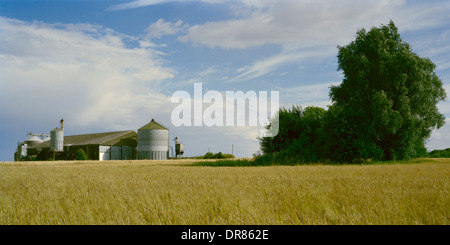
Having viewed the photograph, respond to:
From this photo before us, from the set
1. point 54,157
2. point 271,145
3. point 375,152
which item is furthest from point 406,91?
point 54,157

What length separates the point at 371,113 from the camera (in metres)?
31.3

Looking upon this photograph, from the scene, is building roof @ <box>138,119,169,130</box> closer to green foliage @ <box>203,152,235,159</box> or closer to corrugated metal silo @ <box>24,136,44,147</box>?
green foliage @ <box>203,152,235,159</box>

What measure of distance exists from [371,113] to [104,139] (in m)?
56.5

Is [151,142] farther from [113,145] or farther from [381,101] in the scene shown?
[381,101]

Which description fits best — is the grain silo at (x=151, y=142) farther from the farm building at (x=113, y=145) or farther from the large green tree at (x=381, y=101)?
the large green tree at (x=381, y=101)

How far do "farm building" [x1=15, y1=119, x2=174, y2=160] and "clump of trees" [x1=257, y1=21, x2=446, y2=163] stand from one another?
36.8 m

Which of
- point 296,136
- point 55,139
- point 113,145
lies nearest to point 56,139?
point 55,139

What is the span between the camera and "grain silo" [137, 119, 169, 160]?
217 feet

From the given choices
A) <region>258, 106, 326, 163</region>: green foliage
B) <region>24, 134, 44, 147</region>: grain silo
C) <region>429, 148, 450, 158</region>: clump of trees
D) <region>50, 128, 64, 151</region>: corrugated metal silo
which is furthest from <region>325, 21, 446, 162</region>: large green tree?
<region>24, 134, 44, 147</region>: grain silo

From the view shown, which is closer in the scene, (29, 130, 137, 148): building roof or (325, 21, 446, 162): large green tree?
(325, 21, 446, 162): large green tree

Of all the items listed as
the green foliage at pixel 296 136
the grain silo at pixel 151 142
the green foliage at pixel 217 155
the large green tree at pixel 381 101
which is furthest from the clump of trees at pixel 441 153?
the grain silo at pixel 151 142

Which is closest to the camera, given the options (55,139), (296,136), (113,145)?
Result: (296,136)

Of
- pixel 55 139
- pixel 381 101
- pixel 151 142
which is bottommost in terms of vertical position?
pixel 151 142
